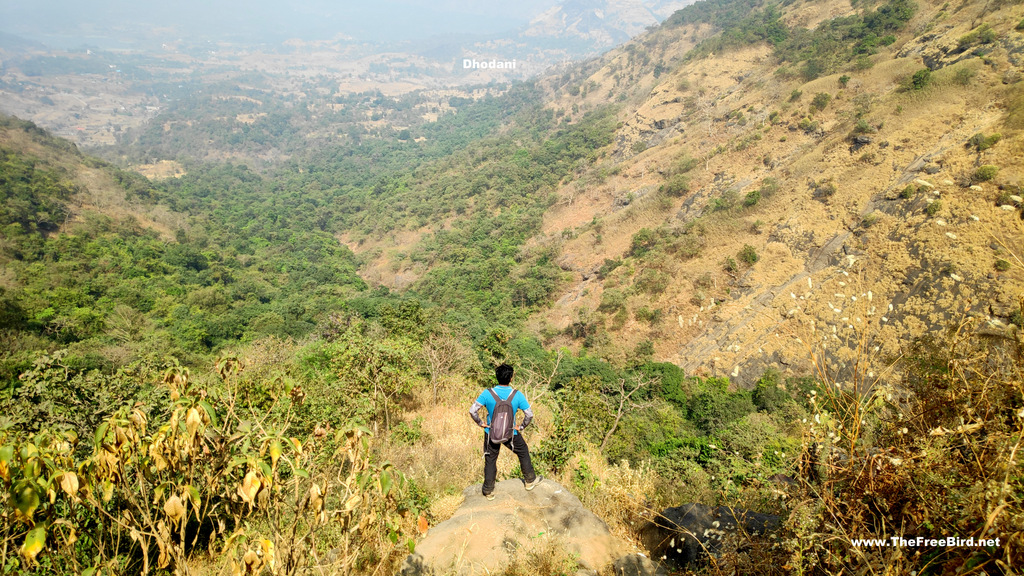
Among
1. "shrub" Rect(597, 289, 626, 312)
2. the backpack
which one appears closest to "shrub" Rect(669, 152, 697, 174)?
"shrub" Rect(597, 289, 626, 312)

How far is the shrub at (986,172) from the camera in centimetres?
1784

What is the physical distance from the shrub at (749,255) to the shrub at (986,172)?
342 inches

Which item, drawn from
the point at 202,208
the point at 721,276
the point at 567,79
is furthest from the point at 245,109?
the point at 721,276

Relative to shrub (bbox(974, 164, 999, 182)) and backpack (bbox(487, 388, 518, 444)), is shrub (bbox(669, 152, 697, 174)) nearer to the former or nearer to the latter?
shrub (bbox(974, 164, 999, 182))

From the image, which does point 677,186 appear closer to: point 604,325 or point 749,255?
point 749,255

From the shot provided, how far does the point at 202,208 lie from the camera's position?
6531 cm

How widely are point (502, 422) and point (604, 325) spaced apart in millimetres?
21066

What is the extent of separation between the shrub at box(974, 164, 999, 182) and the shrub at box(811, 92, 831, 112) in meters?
14.5

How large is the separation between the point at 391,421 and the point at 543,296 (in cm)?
2209

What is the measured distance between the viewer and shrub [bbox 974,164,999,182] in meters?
17.8

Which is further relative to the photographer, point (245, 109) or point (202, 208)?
point (245, 109)

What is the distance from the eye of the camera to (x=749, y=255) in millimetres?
23344

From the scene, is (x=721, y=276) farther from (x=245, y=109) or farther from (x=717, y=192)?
(x=245, y=109)

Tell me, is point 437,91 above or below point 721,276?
above
